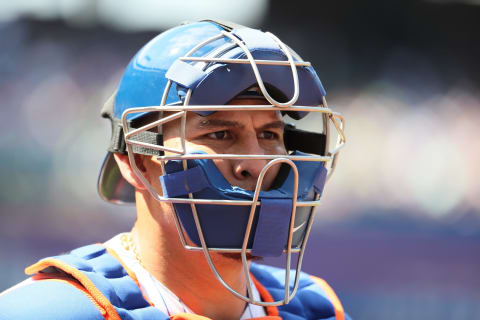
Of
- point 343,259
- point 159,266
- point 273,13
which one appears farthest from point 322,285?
point 273,13

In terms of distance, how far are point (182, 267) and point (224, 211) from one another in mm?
260

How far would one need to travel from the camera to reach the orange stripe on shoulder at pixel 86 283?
5.06 ft

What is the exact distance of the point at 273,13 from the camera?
6613 mm

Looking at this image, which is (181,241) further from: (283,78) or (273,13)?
(273,13)

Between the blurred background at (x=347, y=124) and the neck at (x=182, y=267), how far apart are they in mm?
3495

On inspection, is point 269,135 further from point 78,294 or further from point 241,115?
point 78,294

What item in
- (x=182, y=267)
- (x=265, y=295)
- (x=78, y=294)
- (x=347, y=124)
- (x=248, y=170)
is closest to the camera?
(x=78, y=294)

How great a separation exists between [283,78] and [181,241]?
1.73ft

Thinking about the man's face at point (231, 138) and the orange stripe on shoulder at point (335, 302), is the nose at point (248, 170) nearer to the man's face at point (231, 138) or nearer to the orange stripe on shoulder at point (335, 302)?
the man's face at point (231, 138)

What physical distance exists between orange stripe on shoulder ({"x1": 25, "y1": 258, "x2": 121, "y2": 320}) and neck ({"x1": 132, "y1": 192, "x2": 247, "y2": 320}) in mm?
261

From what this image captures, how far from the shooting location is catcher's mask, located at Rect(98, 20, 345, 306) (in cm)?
163

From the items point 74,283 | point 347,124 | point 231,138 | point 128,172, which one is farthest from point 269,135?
point 347,124

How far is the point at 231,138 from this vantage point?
176cm

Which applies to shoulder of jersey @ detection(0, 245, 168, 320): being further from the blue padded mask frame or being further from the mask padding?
the mask padding
